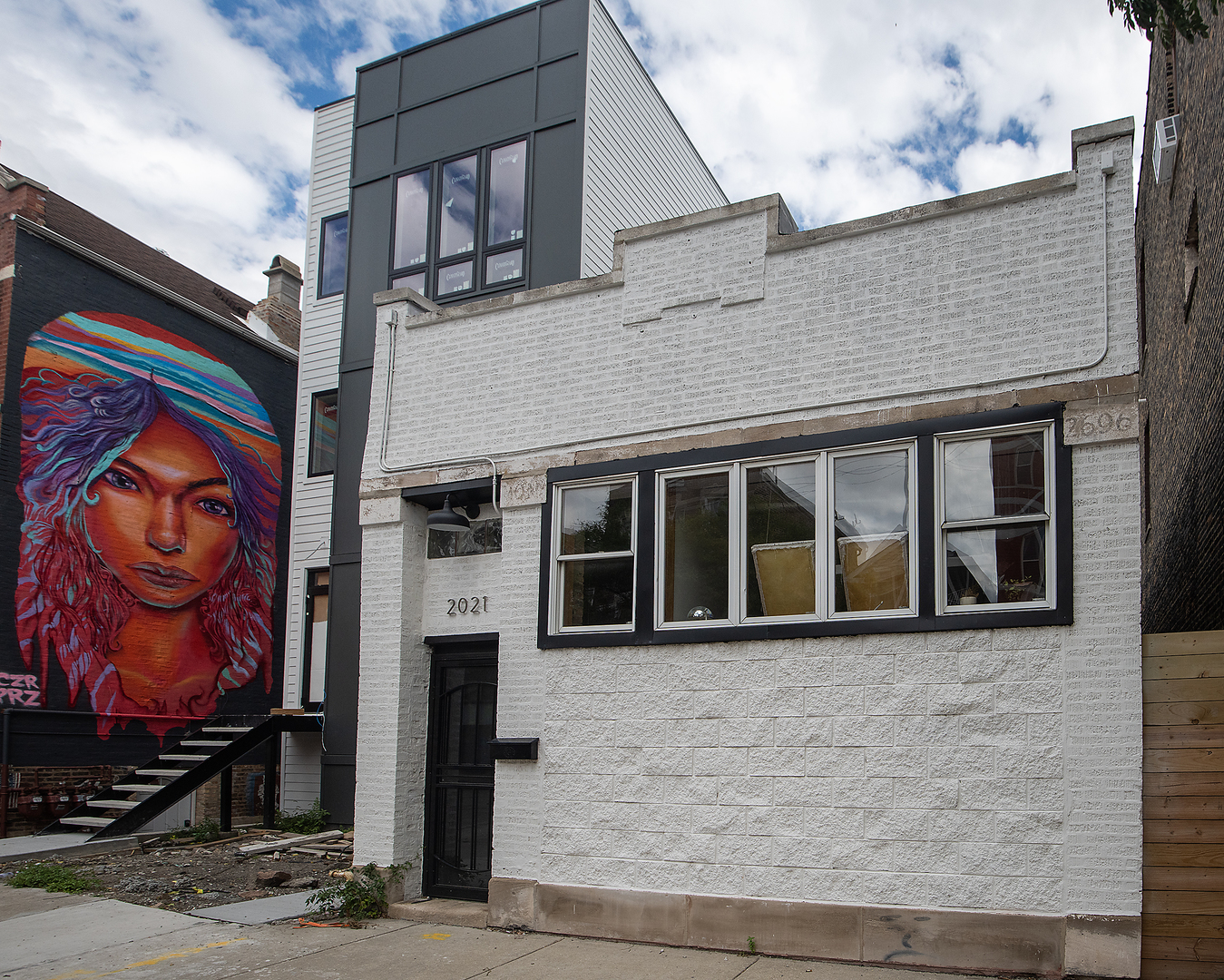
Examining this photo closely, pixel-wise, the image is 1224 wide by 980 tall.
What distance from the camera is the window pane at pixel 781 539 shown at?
762 centimetres

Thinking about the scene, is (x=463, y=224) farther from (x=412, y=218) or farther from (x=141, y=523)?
(x=141, y=523)

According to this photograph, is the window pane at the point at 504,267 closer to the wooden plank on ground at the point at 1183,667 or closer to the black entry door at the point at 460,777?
the black entry door at the point at 460,777

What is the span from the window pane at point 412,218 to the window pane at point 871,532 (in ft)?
30.6

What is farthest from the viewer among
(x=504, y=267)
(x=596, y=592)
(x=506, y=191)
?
(x=506, y=191)

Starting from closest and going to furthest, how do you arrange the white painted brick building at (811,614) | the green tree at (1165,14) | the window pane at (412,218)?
the green tree at (1165,14) → the white painted brick building at (811,614) → the window pane at (412,218)

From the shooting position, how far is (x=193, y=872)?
1064cm

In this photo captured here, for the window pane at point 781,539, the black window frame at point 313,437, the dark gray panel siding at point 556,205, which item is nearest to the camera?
the window pane at point 781,539

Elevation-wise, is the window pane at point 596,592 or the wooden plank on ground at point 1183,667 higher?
the window pane at point 596,592

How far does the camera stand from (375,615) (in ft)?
31.2

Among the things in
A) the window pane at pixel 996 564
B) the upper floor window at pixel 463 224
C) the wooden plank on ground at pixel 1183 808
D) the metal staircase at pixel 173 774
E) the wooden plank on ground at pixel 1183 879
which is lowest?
the metal staircase at pixel 173 774

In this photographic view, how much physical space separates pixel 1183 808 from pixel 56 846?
11649 millimetres

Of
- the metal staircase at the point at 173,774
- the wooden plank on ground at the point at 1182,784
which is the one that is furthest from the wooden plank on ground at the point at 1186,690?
the metal staircase at the point at 173,774

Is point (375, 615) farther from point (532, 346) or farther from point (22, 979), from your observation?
point (22, 979)

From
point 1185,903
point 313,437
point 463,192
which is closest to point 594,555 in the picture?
point 1185,903
